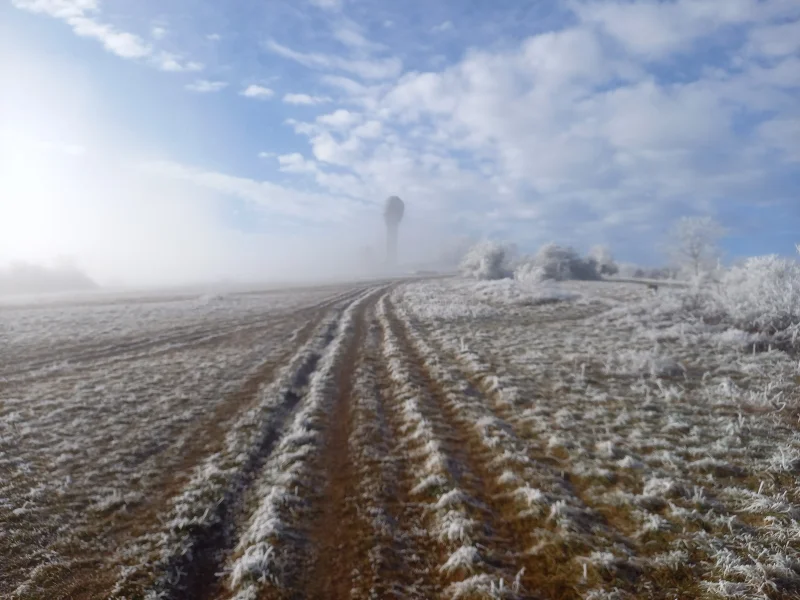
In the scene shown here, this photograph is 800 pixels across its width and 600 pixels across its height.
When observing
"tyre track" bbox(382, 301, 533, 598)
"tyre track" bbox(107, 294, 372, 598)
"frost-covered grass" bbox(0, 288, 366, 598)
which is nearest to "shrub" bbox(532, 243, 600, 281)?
"frost-covered grass" bbox(0, 288, 366, 598)

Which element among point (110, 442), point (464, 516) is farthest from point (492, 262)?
point (464, 516)

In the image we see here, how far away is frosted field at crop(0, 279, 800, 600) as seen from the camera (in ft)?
19.2

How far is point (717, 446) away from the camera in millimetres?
9297

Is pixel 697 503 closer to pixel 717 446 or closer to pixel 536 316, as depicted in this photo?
pixel 717 446

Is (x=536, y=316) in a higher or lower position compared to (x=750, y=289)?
lower

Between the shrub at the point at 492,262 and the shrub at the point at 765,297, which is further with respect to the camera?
the shrub at the point at 492,262

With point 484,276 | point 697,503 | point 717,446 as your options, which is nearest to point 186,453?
point 697,503

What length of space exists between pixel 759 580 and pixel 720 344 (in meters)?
15.7

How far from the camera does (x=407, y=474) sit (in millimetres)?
8680

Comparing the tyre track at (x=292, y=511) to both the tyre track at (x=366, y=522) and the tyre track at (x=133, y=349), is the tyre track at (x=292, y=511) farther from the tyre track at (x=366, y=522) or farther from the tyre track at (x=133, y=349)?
the tyre track at (x=133, y=349)

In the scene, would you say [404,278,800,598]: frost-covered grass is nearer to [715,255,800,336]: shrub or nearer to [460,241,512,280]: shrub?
[715,255,800,336]: shrub

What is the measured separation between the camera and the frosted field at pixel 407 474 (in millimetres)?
5852

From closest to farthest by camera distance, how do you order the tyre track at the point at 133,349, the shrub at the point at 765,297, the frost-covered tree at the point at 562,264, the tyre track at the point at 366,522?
1. the tyre track at the point at 366,522
2. the tyre track at the point at 133,349
3. the shrub at the point at 765,297
4. the frost-covered tree at the point at 562,264

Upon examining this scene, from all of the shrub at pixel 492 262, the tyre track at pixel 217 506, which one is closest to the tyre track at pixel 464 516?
the tyre track at pixel 217 506
